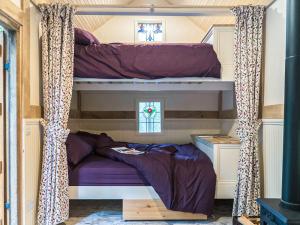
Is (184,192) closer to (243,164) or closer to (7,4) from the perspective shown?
(243,164)

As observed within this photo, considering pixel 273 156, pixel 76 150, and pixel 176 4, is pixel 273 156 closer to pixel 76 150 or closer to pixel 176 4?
pixel 76 150

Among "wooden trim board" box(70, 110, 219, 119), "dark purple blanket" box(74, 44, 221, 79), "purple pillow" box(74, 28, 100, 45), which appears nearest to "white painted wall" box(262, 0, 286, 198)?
"dark purple blanket" box(74, 44, 221, 79)

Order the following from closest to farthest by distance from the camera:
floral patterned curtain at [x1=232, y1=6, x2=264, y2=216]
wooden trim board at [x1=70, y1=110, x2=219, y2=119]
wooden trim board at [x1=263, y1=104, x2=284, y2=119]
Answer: wooden trim board at [x1=263, y1=104, x2=284, y2=119] → floral patterned curtain at [x1=232, y1=6, x2=264, y2=216] → wooden trim board at [x1=70, y1=110, x2=219, y2=119]

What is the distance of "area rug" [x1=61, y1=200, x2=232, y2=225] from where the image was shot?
3061 mm

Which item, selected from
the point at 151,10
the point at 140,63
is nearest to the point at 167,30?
the point at 151,10

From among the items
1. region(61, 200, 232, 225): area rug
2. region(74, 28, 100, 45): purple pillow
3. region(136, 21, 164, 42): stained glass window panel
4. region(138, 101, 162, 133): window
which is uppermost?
region(136, 21, 164, 42): stained glass window panel

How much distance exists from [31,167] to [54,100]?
2.37ft

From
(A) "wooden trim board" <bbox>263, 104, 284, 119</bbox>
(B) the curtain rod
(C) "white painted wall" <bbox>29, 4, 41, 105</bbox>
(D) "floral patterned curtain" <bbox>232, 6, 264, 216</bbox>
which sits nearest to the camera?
(A) "wooden trim board" <bbox>263, 104, 284, 119</bbox>

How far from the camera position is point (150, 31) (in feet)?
18.1

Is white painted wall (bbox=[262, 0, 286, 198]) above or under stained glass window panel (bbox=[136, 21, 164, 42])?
under

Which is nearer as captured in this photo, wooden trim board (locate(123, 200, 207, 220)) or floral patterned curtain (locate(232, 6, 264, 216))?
floral patterned curtain (locate(232, 6, 264, 216))

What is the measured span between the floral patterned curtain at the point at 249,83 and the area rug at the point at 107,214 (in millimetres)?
388

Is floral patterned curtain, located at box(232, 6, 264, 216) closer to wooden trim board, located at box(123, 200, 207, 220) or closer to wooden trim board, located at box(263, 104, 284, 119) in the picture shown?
wooden trim board, located at box(263, 104, 284, 119)

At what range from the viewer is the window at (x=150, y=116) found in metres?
5.15
